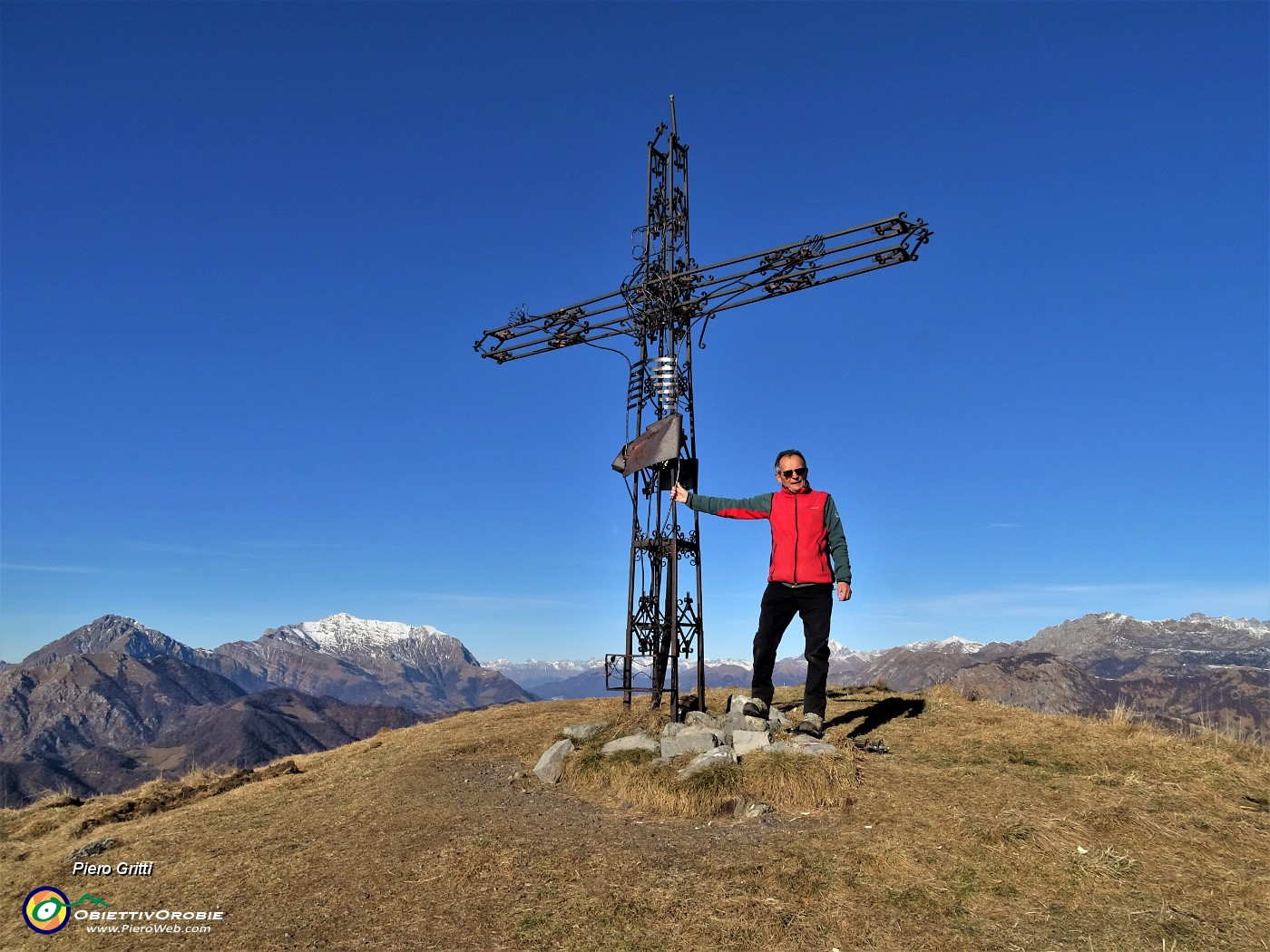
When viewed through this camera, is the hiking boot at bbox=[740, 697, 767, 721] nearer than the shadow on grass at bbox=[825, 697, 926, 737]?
Yes

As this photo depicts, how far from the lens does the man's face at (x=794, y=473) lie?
9992 mm

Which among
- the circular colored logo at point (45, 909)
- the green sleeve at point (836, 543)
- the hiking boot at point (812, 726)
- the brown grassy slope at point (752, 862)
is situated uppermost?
the green sleeve at point (836, 543)

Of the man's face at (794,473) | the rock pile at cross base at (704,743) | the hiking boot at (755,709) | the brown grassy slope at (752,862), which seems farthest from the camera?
the hiking boot at (755,709)

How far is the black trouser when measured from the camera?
31.6 feet

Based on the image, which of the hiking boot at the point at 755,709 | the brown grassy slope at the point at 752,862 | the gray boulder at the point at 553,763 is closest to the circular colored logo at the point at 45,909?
the brown grassy slope at the point at 752,862

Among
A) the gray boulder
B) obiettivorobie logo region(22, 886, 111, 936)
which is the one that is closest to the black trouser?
the gray boulder

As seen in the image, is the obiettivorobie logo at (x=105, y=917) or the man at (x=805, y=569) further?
the man at (x=805, y=569)

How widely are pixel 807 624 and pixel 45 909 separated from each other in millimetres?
8357

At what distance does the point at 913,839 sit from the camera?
643cm

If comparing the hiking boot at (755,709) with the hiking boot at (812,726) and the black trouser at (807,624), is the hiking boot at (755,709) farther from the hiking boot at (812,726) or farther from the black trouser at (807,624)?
the hiking boot at (812,726)

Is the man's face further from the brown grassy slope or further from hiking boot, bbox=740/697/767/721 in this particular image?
the brown grassy slope

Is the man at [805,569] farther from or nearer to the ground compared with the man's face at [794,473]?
nearer to the ground

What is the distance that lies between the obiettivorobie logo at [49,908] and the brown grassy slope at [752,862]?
11 cm

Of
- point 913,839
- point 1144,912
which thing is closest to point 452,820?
point 913,839
